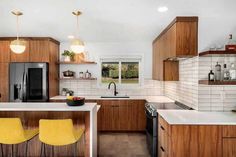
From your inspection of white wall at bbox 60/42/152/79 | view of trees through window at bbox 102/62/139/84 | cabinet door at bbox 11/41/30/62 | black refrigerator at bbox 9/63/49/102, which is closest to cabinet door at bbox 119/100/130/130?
view of trees through window at bbox 102/62/139/84

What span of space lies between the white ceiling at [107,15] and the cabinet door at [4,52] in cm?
36

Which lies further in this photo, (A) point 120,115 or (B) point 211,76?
(A) point 120,115

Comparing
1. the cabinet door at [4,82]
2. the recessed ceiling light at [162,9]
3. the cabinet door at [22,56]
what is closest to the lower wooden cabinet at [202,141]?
the recessed ceiling light at [162,9]

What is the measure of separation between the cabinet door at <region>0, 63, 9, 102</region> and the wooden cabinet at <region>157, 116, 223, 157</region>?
413 centimetres

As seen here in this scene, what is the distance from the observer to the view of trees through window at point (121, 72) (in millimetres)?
6129

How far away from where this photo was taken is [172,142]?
105 inches

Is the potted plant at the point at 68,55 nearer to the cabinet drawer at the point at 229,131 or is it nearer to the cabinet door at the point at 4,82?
the cabinet door at the point at 4,82

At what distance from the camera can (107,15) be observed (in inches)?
142

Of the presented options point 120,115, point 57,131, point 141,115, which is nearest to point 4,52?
point 120,115

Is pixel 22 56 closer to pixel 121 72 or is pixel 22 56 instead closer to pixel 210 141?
pixel 121 72

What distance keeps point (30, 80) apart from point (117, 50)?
92.2 inches

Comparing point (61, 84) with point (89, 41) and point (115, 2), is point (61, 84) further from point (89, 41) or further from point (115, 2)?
point (115, 2)

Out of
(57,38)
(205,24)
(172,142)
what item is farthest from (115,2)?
(57,38)

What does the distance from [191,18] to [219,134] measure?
1714mm
